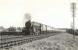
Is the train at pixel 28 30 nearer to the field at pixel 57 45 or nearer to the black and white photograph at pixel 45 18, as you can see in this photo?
the black and white photograph at pixel 45 18

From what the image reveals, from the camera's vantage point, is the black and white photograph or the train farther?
the train

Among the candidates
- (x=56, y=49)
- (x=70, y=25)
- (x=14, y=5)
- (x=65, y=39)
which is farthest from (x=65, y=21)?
(x=14, y=5)

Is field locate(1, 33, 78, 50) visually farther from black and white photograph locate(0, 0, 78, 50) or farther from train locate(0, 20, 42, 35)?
train locate(0, 20, 42, 35)

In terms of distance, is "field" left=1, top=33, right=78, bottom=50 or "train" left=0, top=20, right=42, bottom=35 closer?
"field" left=1, top=33, right=78, bottom=50

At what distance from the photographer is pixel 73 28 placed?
416 cm

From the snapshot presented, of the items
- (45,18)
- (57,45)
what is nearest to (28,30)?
(45,18)

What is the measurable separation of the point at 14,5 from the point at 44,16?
795 mm

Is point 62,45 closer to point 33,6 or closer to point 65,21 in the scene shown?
point 65,21

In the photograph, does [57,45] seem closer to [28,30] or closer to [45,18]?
[45,18]

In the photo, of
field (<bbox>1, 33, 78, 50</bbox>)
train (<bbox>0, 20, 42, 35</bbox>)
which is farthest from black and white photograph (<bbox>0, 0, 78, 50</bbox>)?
train (<bbox>0, 20, 42, 35</bbox>)

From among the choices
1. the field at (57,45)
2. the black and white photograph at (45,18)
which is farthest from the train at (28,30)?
the field at (57,45)

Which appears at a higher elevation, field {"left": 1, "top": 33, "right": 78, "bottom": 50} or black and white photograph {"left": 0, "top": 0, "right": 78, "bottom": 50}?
black and white photograph {"left": 0, "top": 0, "right": 78, "bottom": 50}

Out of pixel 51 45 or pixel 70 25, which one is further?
pixel 70 25

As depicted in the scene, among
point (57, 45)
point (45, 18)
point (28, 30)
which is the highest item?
point (45, 18)
